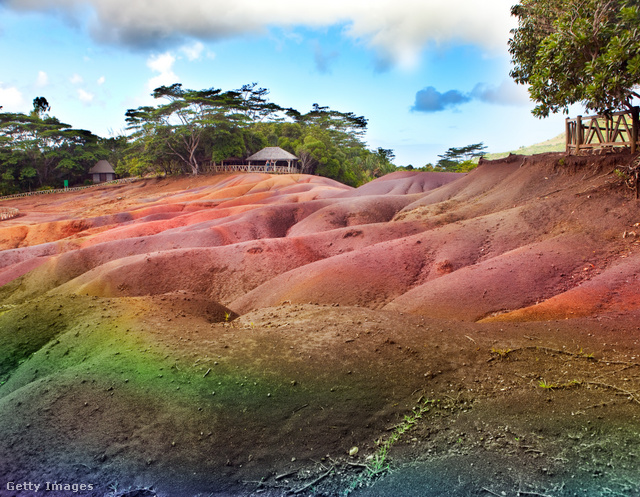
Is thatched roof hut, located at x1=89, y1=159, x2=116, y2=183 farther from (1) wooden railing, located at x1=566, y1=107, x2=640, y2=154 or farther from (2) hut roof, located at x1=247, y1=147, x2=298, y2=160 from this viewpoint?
(1) wooden railing, located at x1=566, y1=107, x2=640, y2=154

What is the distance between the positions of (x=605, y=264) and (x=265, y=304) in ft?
29.7

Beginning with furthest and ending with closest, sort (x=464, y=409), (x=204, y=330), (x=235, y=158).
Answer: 1. (x=235, y=158)
2. (x=204, y=330)
3. (x=464, y=409)

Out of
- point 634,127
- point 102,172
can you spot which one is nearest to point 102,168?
point 102,172

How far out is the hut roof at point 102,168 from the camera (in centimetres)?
6319

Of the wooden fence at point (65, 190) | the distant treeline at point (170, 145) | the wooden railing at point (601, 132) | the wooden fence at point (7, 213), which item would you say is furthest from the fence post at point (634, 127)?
the wooden fence at point (65, 190)

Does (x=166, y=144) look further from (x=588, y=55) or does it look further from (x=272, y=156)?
(x=588, y=55)

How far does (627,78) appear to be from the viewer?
1245cm

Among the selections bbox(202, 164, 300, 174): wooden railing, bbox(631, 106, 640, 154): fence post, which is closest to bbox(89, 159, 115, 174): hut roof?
bbox(202, 164, 300, 174): wooden railing

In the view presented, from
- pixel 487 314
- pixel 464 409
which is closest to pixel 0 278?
pixel 487 314

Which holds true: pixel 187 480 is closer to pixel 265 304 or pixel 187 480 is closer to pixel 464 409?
pixel 464 409

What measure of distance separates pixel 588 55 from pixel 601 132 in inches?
131

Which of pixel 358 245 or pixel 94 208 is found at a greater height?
pixel 94 208

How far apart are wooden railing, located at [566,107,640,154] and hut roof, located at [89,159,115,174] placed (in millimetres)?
58573

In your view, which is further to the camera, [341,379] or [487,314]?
[487,314]
